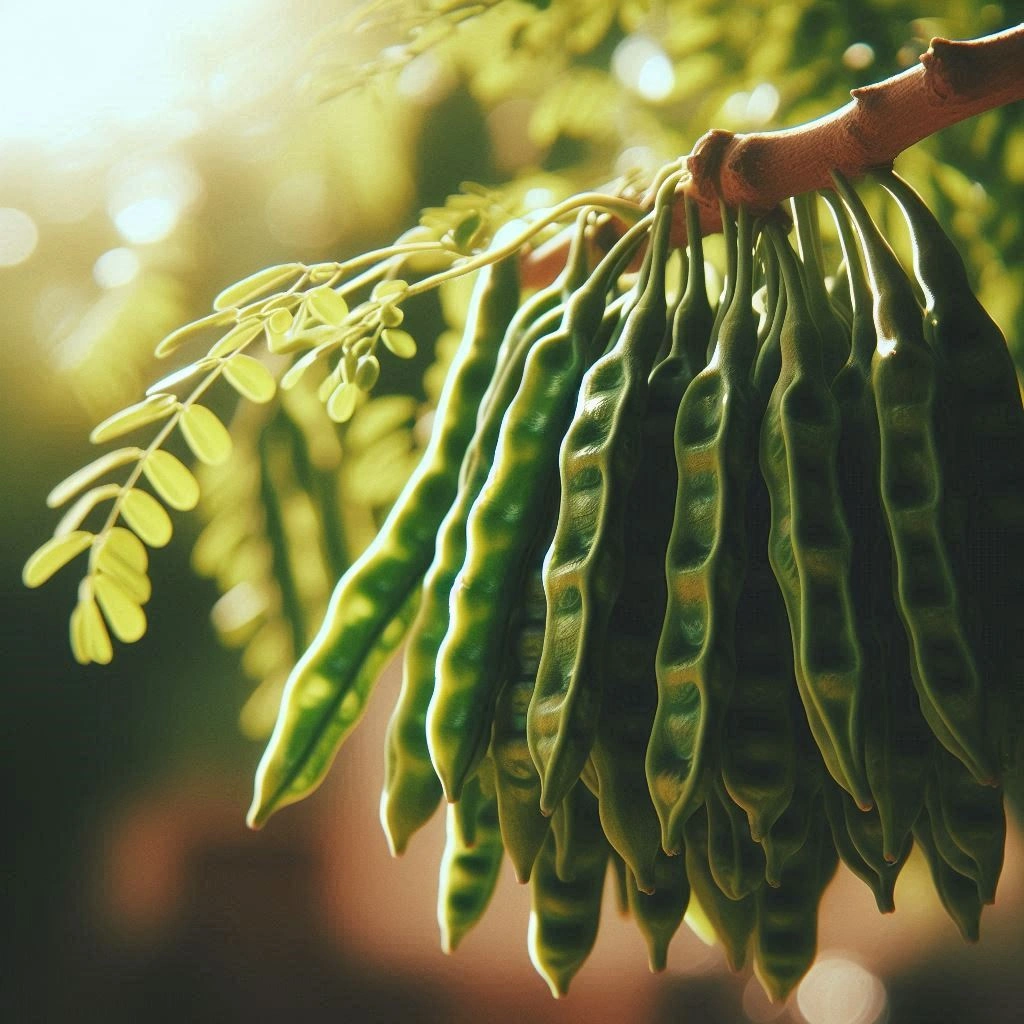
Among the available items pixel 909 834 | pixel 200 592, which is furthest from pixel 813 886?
pixel 200 592

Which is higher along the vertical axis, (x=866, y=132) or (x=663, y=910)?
(x=866, y=132)

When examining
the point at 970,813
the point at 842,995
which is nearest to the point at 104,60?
the point at 970,813

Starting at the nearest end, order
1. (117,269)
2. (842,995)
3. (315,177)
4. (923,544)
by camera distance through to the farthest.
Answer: (923,544) < (117,269) < (315,177) < (842,995)

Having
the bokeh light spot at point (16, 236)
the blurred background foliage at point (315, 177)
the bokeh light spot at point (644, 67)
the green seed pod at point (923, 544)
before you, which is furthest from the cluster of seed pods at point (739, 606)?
the bokeh light spot at point (16, 236)

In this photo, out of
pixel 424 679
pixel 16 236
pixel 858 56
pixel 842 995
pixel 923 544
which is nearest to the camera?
pixel 923 544

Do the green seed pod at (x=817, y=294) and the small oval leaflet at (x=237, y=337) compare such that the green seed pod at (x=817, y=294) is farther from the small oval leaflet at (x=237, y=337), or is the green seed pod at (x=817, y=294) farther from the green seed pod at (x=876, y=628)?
the small oval leaflet at (x=237, y=337)

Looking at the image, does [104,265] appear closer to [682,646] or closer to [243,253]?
[243,253]

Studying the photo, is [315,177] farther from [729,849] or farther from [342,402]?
[729,849]
